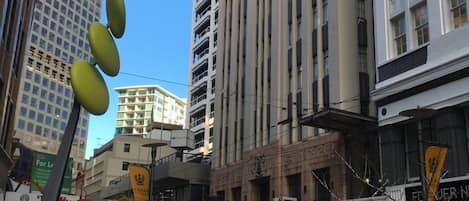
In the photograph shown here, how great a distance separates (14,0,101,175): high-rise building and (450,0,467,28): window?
4350 inches

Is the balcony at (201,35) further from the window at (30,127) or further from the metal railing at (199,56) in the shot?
the window at (30,127)

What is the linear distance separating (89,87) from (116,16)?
1720mm

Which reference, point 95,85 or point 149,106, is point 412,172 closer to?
point 95,85

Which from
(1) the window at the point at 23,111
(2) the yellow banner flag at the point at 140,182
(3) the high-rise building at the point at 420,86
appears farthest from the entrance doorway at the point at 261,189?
(1) the window at the point at 23,111

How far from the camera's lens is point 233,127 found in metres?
40.0

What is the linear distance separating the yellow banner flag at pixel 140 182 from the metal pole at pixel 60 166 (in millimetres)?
15187

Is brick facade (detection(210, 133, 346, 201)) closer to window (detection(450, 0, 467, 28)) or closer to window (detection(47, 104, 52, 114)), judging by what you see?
window (detection(450, 0, 467, 28))

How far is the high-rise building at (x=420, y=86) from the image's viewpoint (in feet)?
62.6

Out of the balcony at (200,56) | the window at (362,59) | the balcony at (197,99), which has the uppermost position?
the balcony at (200,56)

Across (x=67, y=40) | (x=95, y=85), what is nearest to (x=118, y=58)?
(x=95, y=85)

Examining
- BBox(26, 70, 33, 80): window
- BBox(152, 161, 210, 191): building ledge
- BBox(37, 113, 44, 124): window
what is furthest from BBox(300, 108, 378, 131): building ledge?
BBox(37, 113, 44, 124): window

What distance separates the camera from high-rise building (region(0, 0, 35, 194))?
26259 millimetres

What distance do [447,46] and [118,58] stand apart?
1175 centimetres

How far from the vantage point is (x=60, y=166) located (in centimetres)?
1120
